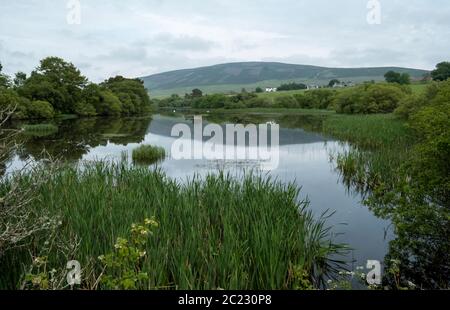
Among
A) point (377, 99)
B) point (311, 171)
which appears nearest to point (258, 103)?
point (377, 99)

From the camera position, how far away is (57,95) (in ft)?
207

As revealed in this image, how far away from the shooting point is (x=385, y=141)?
24062mm

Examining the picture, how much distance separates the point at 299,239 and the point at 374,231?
163 inches

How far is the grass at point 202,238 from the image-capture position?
19.8ft

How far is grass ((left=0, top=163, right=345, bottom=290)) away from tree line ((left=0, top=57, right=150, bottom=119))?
42.0 meters

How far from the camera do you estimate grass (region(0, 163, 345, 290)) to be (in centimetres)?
603

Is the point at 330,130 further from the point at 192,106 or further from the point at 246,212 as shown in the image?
the point at 192,106

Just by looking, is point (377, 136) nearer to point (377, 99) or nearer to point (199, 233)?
point (199, 233)

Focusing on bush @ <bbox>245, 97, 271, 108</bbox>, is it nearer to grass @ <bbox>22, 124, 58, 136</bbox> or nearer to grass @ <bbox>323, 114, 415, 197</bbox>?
grass @ <bbox>22, 124, 58, 136</bbox>

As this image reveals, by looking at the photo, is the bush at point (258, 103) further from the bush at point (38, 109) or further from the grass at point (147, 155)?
the grass at point (147, 155)

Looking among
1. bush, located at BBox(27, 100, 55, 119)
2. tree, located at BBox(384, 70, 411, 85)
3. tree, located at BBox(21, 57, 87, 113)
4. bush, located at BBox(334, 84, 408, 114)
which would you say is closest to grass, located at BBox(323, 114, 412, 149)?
bush, located at BBox(334, 84, 408, 114)

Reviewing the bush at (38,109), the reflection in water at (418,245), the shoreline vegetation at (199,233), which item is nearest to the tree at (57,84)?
the bush at (38,109)
